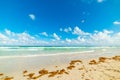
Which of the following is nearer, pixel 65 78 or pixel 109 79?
pixel 109 79

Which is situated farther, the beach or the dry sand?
the beach

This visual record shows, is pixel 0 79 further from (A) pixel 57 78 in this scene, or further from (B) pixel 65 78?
(B) pixel 65 78

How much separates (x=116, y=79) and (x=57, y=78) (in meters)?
3.44

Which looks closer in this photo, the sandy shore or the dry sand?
the dry sand

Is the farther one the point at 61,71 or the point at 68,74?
the point at 61,71

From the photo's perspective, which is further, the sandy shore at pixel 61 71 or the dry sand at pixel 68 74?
the sandy shore at pixel 61 71

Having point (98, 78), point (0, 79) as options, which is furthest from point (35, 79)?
point (98, 78)

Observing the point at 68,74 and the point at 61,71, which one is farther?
the point at 61,71

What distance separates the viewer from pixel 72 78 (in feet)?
23.5

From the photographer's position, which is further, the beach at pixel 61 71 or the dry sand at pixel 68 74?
the beach at pixel 61 71

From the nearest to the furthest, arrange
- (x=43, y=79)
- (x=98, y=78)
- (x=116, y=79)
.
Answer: (x=116, y=79)
(x=98, y=78)
(x=43, y=79)

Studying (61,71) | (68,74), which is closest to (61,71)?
(61,71)

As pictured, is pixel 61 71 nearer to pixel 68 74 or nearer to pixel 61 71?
pixel 61 71

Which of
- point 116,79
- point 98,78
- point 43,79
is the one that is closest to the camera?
point 116,79
